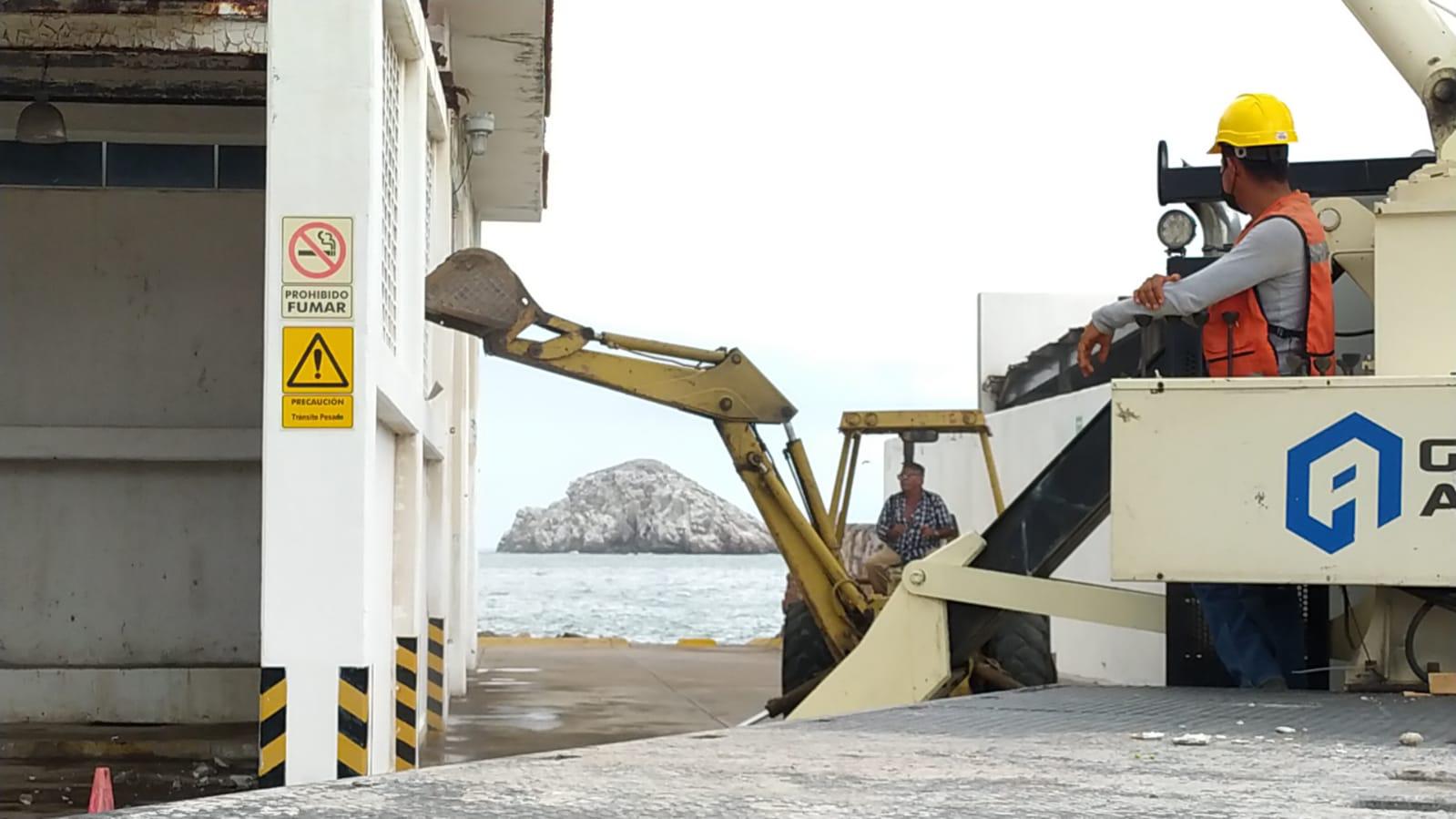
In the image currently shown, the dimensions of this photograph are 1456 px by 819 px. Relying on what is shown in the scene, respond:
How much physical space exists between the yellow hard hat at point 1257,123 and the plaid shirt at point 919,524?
8.45m

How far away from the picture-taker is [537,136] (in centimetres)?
1914

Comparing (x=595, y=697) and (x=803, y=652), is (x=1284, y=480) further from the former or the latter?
(x=595, y=697)

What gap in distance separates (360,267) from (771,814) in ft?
17.2

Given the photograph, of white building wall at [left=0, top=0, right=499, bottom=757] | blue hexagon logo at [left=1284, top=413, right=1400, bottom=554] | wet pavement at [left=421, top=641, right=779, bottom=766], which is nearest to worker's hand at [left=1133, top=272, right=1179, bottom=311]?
blue hexagon logo at [left=1284, top=413, right=1400, bottom=554]

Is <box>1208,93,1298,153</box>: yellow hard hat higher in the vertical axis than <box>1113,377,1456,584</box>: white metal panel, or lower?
higher

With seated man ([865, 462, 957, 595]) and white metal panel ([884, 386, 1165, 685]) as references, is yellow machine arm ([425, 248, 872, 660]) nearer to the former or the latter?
seated man ([865, 462, 957, 595])

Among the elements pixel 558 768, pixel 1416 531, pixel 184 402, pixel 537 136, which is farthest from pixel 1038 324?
pixel 558 768

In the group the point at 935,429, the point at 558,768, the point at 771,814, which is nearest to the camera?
the point at 771,814

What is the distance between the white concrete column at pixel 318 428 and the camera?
7715 mm

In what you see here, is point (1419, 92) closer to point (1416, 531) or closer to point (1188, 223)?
point (1188, 223)

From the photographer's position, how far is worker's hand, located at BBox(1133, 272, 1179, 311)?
20.3 feet

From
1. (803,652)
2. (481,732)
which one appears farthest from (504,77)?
(803,652)

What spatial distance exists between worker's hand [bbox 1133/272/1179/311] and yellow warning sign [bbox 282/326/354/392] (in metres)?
3.29

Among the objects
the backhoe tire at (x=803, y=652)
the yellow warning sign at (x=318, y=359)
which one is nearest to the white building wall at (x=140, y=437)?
the backhoe tire at (x=803, y=652)
